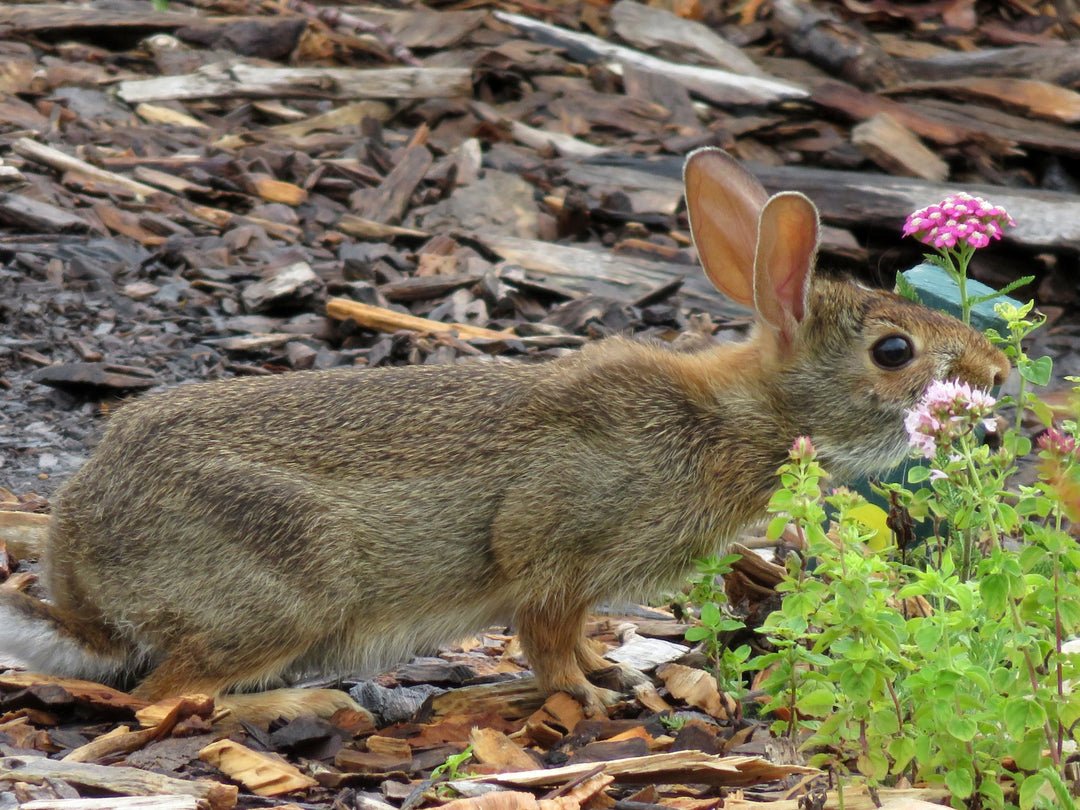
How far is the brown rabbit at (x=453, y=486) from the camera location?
454 cm

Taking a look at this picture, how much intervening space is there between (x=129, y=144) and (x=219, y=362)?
105 inches

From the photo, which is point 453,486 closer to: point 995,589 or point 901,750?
point 901,750

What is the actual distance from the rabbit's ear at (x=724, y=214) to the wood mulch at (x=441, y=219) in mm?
1240

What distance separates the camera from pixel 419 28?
Result: 11219 millimetres

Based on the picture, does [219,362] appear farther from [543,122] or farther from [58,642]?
[543,122]

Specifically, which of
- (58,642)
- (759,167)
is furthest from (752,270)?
(759,167)

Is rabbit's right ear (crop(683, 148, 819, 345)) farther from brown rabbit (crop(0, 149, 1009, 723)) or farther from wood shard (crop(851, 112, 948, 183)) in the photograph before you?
wood shard (crop(851, 112, 948, 183))

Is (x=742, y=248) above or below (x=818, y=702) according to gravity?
above

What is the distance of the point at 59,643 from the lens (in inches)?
183

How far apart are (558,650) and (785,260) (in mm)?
1660

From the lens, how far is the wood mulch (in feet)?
13.7

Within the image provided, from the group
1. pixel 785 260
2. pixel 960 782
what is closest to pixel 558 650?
pixel 785 260

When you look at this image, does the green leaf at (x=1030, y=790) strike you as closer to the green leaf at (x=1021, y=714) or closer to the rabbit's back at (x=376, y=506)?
the green leaf at (x=1021, y=714)

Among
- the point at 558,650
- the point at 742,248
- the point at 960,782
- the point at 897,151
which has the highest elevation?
the point at 742,248
